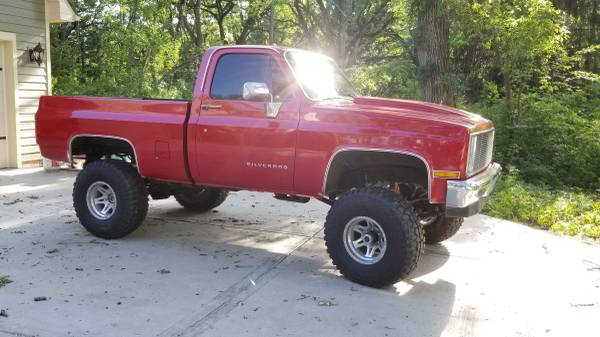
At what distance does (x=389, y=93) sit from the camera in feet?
52.2

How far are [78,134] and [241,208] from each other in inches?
100

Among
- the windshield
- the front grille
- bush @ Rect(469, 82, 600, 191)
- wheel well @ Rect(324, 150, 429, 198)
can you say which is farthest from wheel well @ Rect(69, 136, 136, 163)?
bush @ Rect(469, 82, 600, 191)

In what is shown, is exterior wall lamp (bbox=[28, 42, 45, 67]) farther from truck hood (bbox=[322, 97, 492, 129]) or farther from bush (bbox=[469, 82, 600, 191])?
bush (bbox=[469, 82, 600, 191])

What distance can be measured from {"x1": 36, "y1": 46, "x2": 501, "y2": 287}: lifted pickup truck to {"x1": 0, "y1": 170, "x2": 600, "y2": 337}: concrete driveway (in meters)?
0.39

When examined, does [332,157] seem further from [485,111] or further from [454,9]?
[485,111]

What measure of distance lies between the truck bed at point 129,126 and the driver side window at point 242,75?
0.41 m

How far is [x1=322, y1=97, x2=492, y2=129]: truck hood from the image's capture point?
459 cm

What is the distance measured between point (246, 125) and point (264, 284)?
1.48 meters

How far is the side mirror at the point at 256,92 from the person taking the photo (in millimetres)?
4957

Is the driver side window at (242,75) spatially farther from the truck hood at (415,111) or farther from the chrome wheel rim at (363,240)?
the chrome wheel rim at (363,240)

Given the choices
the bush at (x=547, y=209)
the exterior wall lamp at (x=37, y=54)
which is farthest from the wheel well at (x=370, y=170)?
the exterior wall lamp at (x=37, y=54)

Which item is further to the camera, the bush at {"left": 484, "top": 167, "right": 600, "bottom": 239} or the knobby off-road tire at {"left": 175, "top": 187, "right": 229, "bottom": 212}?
the bush at {"left": 484, "top": 167, "right": 600, "bottom": 239}

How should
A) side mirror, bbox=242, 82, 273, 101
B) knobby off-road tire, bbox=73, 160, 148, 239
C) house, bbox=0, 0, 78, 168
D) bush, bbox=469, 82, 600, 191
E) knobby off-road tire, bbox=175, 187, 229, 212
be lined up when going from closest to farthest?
1. side mirror, bbox=242, 82, 273, 101
2. knobby off-road tire, bbox=73, 160, 148, 239
3. knobby off-road tire, bbox=175, 187, 229, 212
4. house, bbox=0, 0, 78, 168
5. bush, bbox=469, 82, 600, 191

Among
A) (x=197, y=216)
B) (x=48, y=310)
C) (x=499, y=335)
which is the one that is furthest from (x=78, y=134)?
(x=499, y=335)
